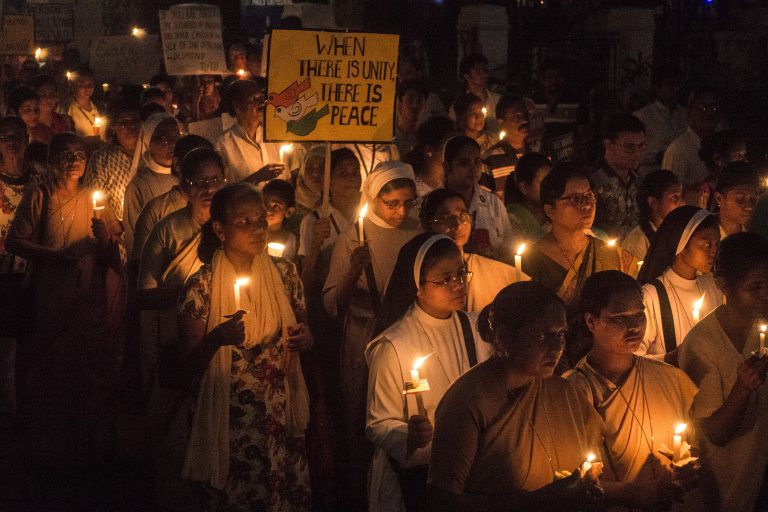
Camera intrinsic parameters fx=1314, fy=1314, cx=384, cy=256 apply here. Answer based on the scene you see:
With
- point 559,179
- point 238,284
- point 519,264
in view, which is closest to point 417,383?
point 238,284

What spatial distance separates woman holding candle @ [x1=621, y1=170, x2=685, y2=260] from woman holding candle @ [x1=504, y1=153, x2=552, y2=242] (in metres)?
0.95

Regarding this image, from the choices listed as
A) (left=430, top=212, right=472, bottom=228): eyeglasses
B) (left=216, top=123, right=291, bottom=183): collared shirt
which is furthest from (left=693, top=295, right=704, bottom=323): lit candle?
(left=216, top=123, right=291, bottom=183): collared shirt

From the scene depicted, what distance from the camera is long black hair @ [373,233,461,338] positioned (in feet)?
18.2

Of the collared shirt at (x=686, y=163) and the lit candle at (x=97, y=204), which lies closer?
the lit candle at (x=97, y=204)

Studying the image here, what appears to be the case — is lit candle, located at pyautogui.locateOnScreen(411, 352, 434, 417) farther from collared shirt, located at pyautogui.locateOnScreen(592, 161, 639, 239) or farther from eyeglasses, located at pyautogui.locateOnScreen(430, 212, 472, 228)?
collared shirt, located at pyautogui.locateOnScreen(592, 161, 639, 239)

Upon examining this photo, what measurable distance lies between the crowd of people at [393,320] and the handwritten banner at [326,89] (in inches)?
18.8

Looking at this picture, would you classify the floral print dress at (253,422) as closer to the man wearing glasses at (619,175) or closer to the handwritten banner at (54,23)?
the man wearing glasses at (619,175)

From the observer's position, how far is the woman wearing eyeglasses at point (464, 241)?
6.68 m

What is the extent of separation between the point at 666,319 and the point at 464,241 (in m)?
1.24

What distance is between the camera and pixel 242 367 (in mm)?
6113

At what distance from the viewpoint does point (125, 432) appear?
925 centimetres

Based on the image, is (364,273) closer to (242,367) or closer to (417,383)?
(242,367)

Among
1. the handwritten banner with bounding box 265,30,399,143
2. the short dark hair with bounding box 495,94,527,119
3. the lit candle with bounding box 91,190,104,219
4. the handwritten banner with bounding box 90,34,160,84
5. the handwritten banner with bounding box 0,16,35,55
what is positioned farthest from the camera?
the handwritten banner with bounding box 90,34,160,84

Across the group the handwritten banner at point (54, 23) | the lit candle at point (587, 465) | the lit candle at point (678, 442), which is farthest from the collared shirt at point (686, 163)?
the handwritten banner at point (54, 23)
